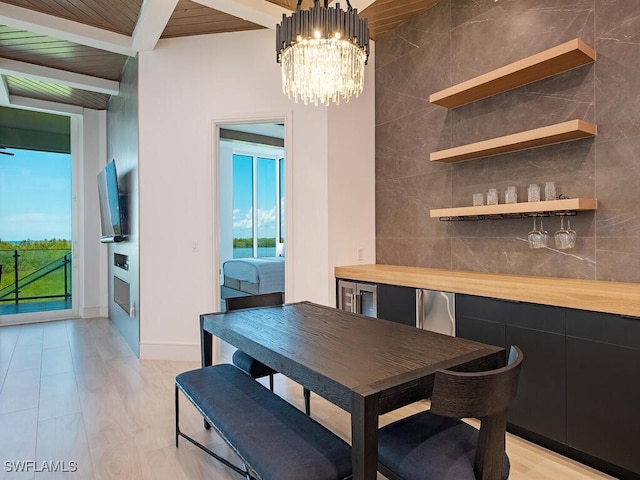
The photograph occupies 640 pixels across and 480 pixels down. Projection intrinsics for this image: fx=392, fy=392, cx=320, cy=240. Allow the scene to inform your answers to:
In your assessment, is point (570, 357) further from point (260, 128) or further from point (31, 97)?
point (31, 97)

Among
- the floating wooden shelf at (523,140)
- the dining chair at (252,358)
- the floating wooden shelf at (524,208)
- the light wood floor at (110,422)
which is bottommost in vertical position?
the light wood floor at (110,422)

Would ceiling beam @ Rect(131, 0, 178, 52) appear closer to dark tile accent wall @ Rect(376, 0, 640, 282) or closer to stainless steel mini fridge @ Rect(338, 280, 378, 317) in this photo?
dark tile accent wall @ Rect(376, 0, 640, 282)

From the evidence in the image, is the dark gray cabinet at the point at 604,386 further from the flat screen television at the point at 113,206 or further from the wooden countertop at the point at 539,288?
the flat screen television at the point at 113,206

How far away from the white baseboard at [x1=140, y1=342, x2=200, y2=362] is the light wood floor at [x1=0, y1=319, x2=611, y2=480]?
82 millimetres

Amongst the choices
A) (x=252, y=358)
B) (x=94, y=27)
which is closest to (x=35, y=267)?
(x=94, y=27)

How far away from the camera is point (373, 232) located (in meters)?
4.05

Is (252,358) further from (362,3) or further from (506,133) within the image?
(362,3)

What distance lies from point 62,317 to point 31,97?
3.23 meters

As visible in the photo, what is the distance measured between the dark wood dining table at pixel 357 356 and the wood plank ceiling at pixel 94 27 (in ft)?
8.20

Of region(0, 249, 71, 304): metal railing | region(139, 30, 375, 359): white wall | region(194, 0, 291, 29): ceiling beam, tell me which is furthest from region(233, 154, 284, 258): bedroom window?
region(194, 0, 291, 29): ceiling beam

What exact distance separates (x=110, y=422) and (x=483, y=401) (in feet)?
8.20

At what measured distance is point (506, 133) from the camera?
9.52 feet

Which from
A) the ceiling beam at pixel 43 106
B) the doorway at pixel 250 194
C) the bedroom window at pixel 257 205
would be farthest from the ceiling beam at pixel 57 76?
the bedroom window at pixel 257 205

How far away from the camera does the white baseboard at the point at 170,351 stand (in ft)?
12.9
